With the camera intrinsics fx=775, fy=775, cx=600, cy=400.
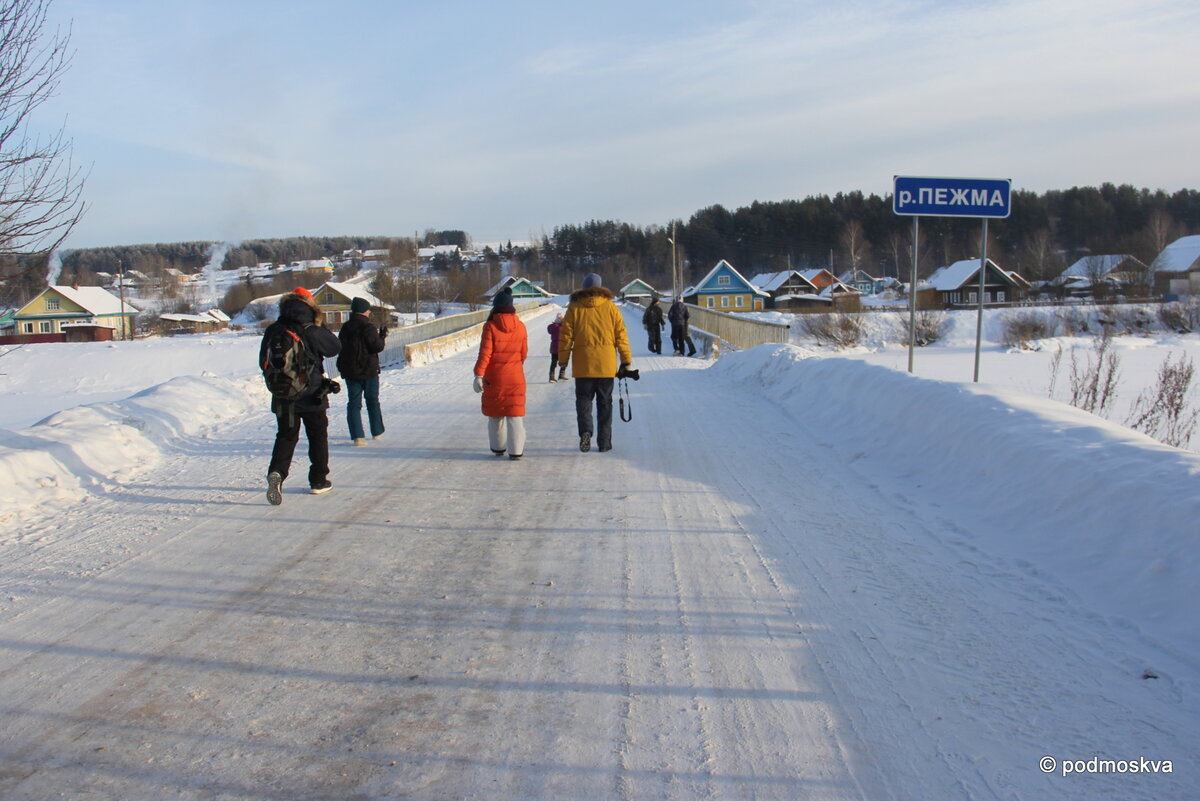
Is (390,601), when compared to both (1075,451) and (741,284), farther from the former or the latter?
(741,284)

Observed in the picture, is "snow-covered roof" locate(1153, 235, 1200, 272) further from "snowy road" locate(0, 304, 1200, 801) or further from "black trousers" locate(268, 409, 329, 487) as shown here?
"black trousers" locate(268, 409, 329, 487)

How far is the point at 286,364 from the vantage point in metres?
6.25

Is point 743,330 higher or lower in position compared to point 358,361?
lower

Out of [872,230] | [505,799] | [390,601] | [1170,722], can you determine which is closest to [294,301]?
[390,601]

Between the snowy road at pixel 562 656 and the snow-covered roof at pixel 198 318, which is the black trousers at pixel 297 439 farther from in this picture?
the snow-covered roof at pixel 198 318

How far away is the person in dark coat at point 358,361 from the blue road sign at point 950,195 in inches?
255

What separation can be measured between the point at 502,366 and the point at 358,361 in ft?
7.07

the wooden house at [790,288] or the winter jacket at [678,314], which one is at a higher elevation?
the wooden house at [790,288]

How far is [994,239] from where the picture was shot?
98312 mm

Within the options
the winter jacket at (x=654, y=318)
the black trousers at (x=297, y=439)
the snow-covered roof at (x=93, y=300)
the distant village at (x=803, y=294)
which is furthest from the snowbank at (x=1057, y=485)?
the snow-covered roof at (x=93, y=300)

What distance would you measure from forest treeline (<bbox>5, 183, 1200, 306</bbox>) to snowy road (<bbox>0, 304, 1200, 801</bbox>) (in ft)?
218

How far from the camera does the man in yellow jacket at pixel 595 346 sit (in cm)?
818

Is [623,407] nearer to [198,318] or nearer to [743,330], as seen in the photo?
[743,330]

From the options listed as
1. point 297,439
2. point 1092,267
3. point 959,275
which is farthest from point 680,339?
point 1092,267
